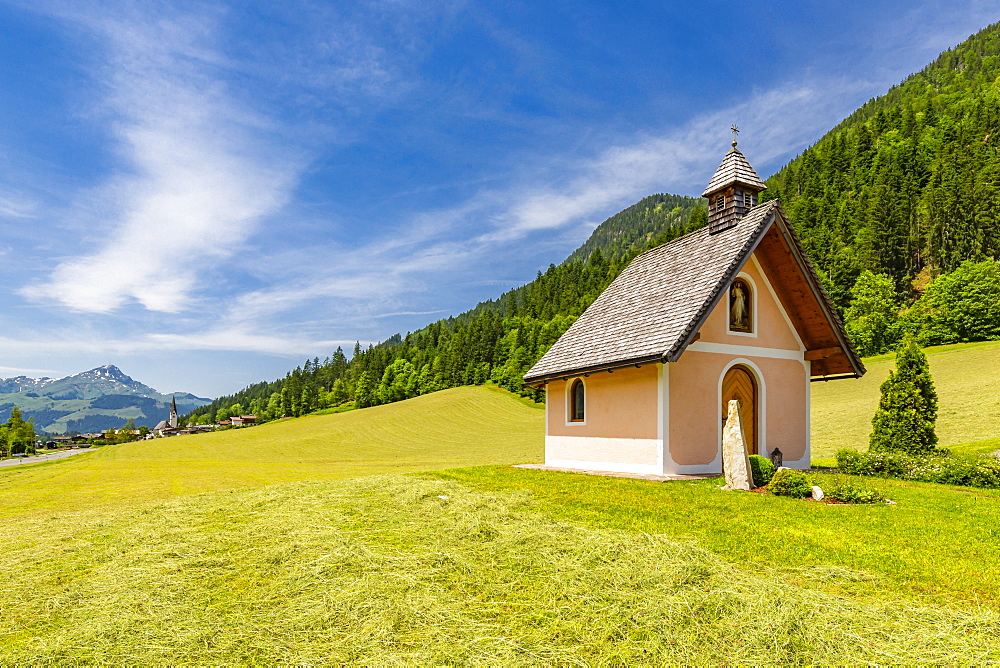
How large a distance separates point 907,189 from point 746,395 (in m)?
102

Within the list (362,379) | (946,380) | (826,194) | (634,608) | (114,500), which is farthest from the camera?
(362,379)

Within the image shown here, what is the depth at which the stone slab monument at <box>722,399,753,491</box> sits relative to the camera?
1199 centimetres

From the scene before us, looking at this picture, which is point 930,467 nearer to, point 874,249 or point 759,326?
point 759,326

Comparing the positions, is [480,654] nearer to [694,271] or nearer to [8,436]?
[694,271]

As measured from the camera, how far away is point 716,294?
46.3 ft

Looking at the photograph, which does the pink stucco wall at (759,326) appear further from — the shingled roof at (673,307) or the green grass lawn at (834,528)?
the green grass lawn at (834,528)

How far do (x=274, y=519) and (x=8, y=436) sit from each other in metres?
98.3

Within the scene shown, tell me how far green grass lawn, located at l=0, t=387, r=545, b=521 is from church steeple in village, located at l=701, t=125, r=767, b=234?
1476 centimetres

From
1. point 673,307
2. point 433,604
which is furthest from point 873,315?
point 433,604

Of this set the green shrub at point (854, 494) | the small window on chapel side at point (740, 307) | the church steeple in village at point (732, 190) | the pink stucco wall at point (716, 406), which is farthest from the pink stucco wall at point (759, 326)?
the green shrub at point (854, 494)

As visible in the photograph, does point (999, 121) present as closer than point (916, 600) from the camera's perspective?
No

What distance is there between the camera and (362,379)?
376 feet

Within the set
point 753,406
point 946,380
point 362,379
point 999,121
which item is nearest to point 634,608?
point 753,406

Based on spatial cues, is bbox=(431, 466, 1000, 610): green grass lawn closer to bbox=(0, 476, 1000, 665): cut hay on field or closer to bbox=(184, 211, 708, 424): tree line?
bbox=(0, 476, 1000, 665): cut hay on field
